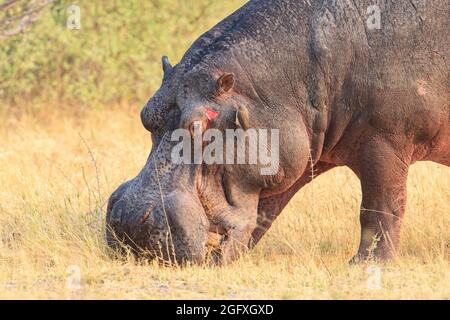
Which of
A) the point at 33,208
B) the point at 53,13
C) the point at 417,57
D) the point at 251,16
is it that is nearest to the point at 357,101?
the point at 417,57

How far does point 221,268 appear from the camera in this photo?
6.35 metres

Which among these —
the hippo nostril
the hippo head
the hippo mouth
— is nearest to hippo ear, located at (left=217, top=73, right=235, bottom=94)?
the hippo head

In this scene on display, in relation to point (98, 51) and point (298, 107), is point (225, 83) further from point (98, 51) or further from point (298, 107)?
point (98, 51)

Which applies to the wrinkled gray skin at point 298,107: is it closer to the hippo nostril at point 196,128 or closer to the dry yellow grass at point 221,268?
the hippo nostril at point 196,128

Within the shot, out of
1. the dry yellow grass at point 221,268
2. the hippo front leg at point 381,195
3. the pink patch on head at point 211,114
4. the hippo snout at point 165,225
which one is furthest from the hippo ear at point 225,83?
the dry yellow grass at point 221,268

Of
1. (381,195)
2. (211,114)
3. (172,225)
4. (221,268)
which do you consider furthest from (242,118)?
(381,195)

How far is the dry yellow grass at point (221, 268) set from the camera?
595cm

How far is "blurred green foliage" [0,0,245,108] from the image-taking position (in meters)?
13.2

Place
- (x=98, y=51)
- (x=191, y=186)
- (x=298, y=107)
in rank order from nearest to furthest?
(x=191, y=186)
(x=298, y=107)
(x=98, y=51)

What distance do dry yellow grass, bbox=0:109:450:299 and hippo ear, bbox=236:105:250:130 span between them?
2.81 feet

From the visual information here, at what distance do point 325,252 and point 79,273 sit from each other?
1862 mm

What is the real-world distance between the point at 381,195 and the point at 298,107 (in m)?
0.75

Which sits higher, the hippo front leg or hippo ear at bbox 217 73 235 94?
hippo ear at bbox 217 73 235 94

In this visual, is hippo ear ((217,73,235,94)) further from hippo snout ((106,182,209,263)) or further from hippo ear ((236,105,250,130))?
hippo snout ((106,182,209,263))
